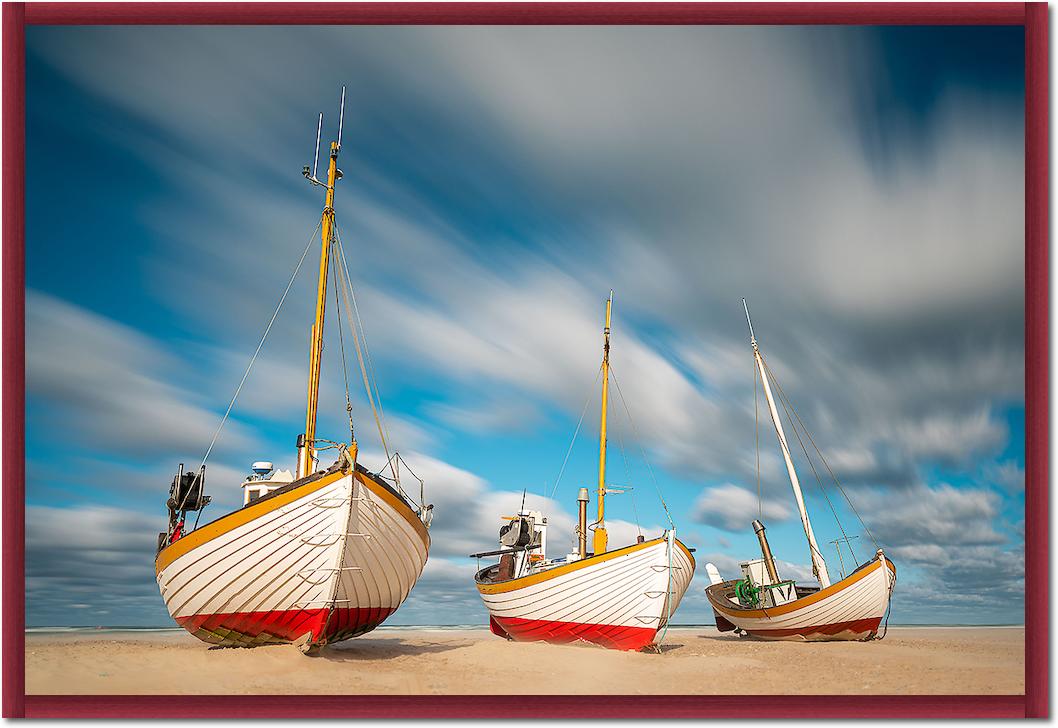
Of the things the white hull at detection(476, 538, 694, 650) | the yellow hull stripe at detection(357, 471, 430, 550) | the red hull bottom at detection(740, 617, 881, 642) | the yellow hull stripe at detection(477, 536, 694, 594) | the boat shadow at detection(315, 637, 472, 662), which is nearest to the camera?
the yellow hull stripe at detection(357, 471, 430, 550)

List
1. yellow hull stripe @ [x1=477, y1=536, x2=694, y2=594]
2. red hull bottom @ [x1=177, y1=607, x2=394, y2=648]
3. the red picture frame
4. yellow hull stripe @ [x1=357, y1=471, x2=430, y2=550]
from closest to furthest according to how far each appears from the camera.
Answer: the red picture frame, red hull bottom @ [x1=177, y1=607, x2=394, y2=648], yellow hull stripe @ [x1=357, y1=471, x2=430, y2=550], yellow hull stripe @ [x1=477, y1=536, x2=694, y2=594]

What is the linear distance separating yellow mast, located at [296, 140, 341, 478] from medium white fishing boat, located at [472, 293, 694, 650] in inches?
210

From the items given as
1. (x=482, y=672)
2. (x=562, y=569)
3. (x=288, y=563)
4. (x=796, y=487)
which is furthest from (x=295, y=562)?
(x=796, y=487)

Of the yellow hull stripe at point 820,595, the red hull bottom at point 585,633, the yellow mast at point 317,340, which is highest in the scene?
the yellow mast at point 317,340

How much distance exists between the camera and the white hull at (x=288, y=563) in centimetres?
820

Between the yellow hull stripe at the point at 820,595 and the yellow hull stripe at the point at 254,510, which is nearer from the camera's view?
the yellow hull stripe at the point at 254,510

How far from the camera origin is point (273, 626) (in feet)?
27.6

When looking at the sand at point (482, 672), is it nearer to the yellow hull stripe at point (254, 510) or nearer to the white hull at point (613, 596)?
the yellow hull stripe at point (254, 510)

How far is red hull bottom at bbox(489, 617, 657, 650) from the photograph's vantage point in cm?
1186

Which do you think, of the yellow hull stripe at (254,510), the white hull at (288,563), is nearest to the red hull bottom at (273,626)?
the white hull at (288,563)

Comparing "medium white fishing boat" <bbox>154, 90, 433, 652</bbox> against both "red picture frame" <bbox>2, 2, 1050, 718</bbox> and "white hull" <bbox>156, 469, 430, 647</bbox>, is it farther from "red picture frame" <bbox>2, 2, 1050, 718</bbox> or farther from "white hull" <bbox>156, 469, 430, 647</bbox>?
"red picture frame" <bbox>2, 2, 1050, 718</bbox>

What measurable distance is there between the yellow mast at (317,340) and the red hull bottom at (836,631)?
35.2 feet

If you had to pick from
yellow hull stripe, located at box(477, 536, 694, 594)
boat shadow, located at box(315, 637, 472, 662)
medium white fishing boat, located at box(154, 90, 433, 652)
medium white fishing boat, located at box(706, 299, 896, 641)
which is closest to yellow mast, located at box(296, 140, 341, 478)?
medium white fishing boat, located at box(154, 90, 433, 652)

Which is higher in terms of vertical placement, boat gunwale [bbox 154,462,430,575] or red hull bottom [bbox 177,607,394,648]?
boat gunwale [bbox 154,462,430,575]
